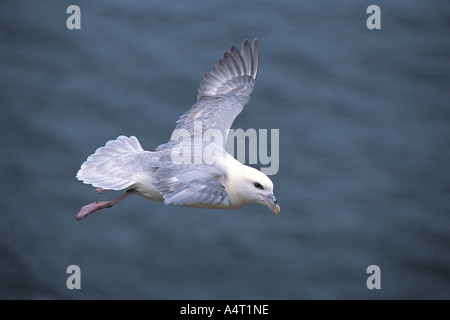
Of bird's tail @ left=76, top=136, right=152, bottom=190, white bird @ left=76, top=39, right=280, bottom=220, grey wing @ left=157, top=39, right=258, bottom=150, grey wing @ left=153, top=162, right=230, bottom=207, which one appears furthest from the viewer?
grey wing @ left=157, top=39, right=258, bottom=150

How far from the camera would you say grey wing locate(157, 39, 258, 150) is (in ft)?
26.2

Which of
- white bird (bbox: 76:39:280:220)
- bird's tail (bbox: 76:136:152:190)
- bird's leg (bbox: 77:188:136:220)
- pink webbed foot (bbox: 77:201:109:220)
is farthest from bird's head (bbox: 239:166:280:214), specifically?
pink webbed foot (bbox: 77:201:109:220)

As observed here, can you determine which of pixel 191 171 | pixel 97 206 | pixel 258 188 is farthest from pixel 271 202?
pixel 97 206

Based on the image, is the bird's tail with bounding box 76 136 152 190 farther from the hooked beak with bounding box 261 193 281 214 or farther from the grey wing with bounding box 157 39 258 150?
the hooked beak with bounding box 261 193 281 214

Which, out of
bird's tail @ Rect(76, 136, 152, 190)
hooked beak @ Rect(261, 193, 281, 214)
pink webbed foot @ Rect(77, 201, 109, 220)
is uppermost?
bird's tail @ Rect(76, 136, 152, 190)

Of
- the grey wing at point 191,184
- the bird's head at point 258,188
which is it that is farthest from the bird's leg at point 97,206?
the bird's head at point 258,188

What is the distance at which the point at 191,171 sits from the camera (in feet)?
21.9

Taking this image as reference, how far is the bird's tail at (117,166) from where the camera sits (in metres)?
7.02

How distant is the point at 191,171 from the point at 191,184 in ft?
0.87

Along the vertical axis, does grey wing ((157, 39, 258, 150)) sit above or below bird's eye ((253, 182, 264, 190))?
above

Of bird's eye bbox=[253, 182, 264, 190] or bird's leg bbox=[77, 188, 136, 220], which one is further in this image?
bird's leg bbox=[77, 188, 136, 220]

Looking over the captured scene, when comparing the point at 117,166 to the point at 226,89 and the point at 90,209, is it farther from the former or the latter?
the point at 226,89

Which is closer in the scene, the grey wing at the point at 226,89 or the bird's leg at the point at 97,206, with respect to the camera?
the bird's leg at the point at 97,206

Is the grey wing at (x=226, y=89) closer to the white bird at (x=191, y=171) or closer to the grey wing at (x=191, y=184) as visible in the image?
the white bird at (x=191, y=171)
